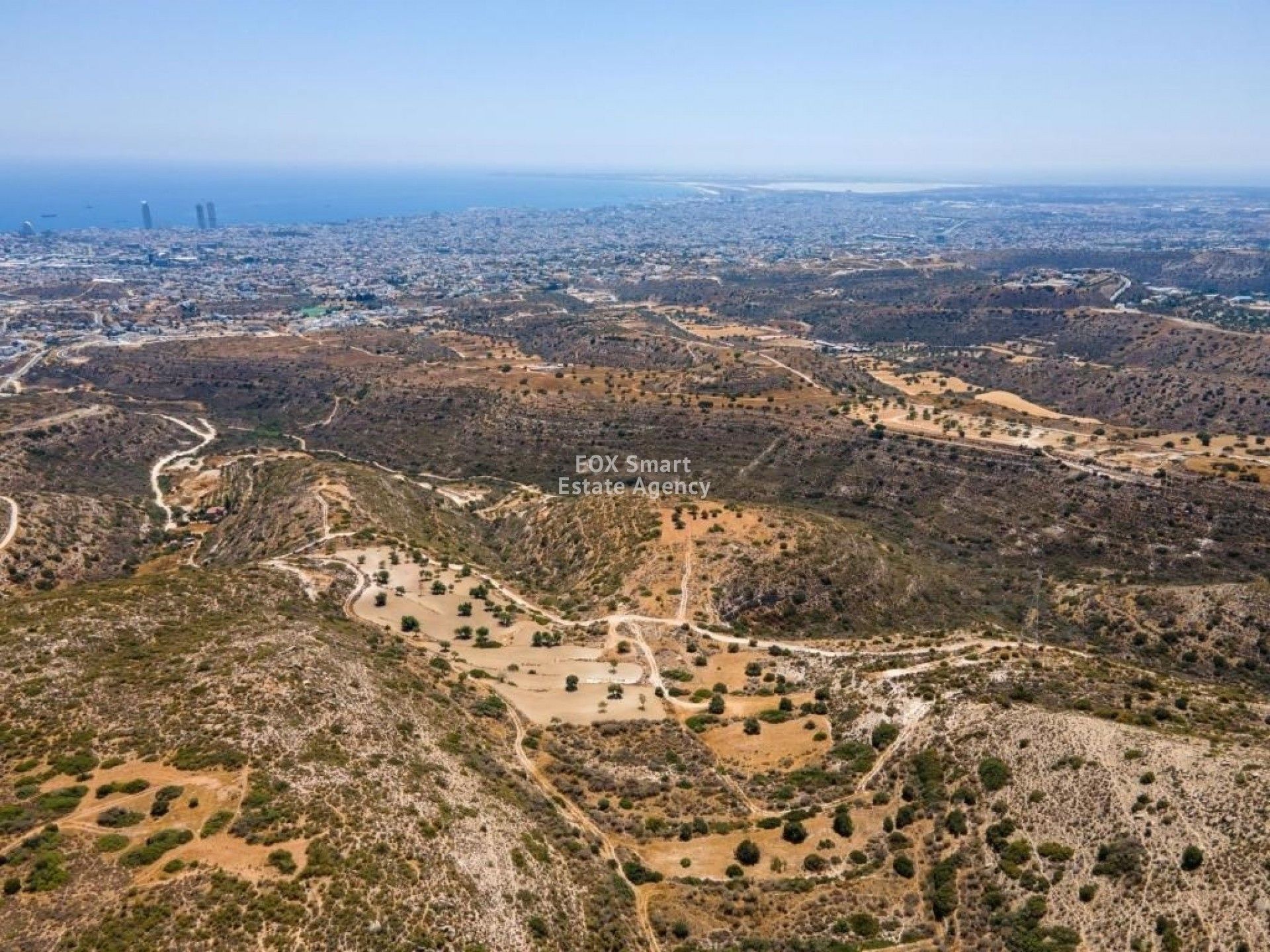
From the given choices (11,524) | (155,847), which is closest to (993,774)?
(155,847)

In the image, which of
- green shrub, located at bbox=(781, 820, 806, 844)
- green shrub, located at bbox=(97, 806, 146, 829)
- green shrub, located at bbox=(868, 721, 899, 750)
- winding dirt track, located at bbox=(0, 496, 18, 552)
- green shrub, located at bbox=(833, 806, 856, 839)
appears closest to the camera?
green shrub, located at bbox=(97, 806, 146, 829)

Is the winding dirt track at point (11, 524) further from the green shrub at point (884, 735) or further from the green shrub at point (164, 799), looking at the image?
the green shrub at point (884, 735)

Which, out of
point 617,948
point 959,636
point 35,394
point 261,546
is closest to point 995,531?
point 959,636

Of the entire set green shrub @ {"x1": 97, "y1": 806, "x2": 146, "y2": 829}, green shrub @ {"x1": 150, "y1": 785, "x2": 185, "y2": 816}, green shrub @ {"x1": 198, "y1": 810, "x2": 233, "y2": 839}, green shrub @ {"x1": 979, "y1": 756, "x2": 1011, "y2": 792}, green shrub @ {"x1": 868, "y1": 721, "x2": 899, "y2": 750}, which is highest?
green shrub @ {"x1": 97, "y1": 806, "x2": 146, "y2": 829}

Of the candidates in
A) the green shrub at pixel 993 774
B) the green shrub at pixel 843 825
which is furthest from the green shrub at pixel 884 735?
the green shrub at pixel 843 825

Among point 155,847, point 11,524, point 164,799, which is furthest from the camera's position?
point 11,524

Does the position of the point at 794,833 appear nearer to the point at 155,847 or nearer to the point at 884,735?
the point at 884,735

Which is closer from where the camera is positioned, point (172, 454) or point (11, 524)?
point (11, 524)

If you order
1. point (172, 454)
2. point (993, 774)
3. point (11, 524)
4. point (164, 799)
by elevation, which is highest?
point (164, 799)

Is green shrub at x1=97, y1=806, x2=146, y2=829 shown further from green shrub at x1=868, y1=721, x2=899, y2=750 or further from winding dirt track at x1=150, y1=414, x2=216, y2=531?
winding dirt track at x1=150, y1=414, x2=216, y2=531

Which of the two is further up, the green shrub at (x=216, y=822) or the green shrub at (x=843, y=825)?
the green shrub at (x=216, y=822)

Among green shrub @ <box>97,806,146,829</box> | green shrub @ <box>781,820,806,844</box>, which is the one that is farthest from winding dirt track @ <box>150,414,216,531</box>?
green shrub @ <box>781,820,806,844</box>

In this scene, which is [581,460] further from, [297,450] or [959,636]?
[959,636]
